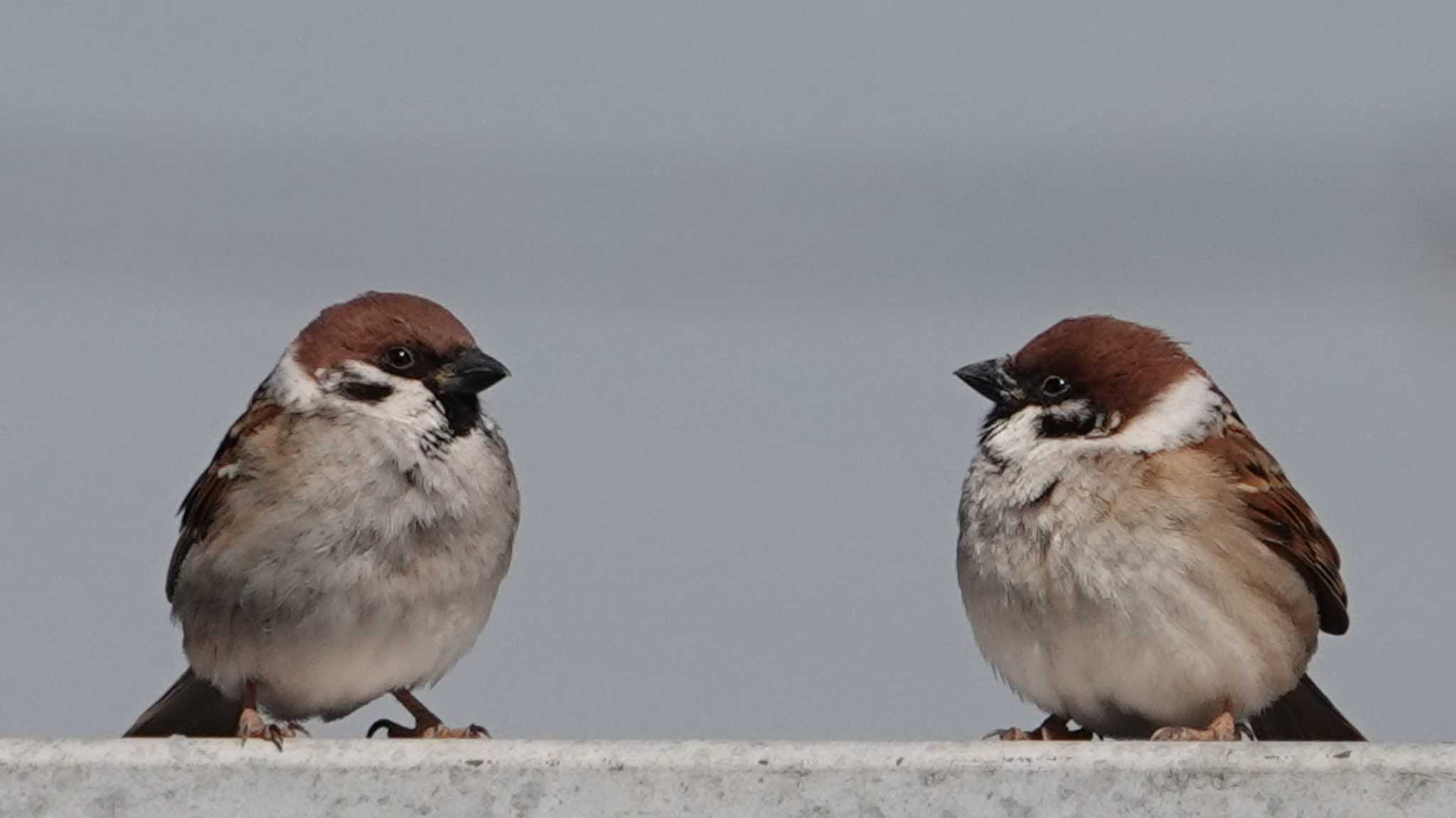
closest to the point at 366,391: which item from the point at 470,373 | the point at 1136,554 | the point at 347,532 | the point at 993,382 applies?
the point at 470,373

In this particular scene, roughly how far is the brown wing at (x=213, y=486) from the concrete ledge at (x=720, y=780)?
4.80 ft

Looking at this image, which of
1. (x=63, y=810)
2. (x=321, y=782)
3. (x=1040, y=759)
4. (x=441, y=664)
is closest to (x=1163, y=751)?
(x=1040, y=759)

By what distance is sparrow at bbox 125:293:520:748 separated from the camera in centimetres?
325

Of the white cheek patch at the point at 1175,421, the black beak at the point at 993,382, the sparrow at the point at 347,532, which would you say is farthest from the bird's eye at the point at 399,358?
the white cheek patch at the point at 1175,421

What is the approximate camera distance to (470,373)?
342 cm

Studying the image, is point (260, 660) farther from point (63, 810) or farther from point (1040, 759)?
point (1040, 759)

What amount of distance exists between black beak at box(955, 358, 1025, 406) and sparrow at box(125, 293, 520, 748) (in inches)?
29.5

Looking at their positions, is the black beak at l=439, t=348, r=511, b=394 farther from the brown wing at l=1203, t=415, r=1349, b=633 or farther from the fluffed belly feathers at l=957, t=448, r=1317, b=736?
the brown wing at l=1203, t=415, r=1349, b=633

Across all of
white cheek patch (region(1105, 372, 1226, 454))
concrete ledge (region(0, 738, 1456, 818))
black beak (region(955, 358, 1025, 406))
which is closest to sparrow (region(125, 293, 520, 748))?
black beak (region(955, 358, 1025, 406))

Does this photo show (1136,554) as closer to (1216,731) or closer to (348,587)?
(1216,731)

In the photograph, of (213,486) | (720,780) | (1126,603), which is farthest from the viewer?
(213,486)

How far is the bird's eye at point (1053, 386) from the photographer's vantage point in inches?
137

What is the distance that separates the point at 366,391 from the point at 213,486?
30 centimetres

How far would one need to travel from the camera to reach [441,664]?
3385 millimetres
